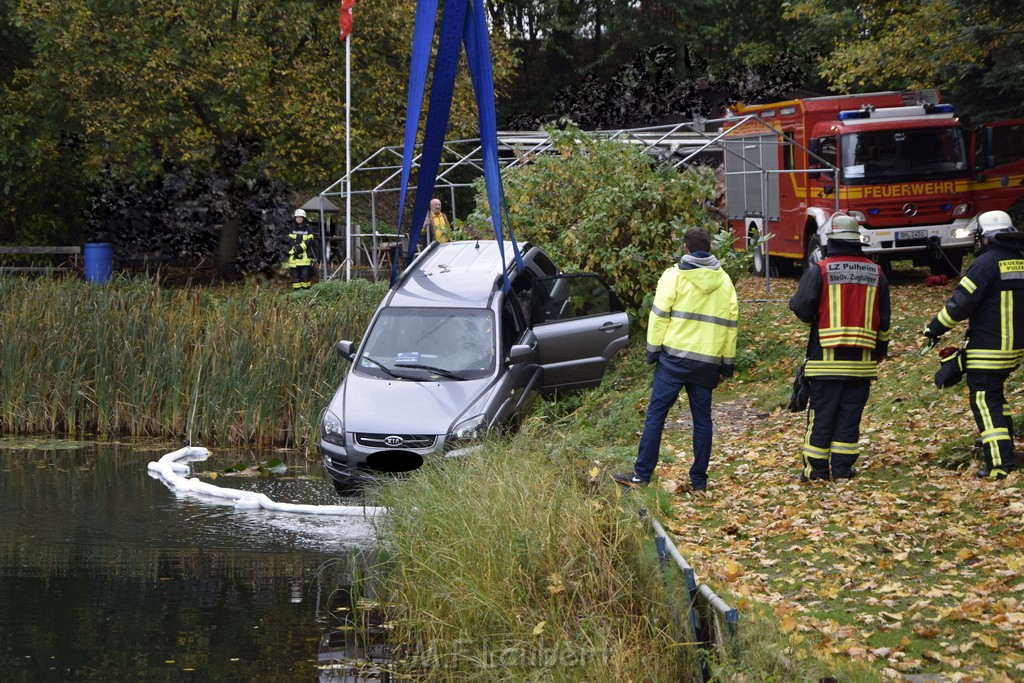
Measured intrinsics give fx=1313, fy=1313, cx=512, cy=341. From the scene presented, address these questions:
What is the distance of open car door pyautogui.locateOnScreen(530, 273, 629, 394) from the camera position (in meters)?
12.8

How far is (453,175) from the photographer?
35.9 meters

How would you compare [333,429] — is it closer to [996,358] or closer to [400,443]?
[400,443]

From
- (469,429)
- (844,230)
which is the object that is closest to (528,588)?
(469,429)

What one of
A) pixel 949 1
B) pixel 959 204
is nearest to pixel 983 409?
pixel 949 1

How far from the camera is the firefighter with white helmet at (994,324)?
9047 mm

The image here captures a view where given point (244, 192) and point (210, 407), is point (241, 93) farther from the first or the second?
point (210, 407)

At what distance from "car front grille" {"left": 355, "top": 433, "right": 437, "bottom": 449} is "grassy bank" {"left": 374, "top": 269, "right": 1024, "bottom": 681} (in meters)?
0.99

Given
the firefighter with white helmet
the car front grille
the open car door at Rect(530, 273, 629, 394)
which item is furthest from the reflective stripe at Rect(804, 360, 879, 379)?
the open car door at Rect(530, 273, 629, 394)

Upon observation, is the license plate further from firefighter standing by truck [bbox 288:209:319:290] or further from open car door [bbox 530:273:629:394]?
firefighter standing by truck [bbox 288:209:319:290]

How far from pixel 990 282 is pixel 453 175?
1086 inches

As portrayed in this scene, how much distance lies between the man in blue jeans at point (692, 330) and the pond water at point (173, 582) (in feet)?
7.67

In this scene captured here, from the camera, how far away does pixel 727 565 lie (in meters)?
7.62

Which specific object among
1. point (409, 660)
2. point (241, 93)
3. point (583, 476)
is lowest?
point (409, 660)

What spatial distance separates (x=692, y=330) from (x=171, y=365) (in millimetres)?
7829
